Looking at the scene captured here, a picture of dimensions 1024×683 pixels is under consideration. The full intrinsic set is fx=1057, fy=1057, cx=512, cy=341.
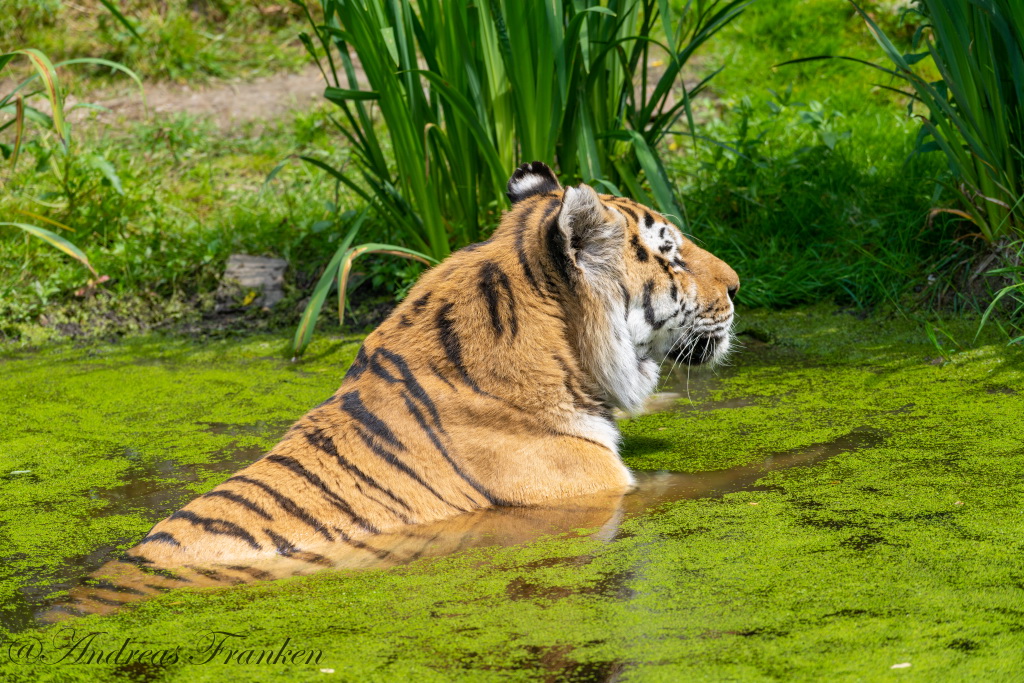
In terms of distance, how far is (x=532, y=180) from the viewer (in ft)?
12.0

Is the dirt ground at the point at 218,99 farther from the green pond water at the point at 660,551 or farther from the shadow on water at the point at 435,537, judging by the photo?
the shadow on water at the point at 435,537

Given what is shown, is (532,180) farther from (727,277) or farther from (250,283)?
(250,283)

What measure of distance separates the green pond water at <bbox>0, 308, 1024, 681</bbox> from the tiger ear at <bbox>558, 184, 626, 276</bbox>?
733 millimetres

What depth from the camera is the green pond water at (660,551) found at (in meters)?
2.18

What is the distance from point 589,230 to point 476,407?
637 mm

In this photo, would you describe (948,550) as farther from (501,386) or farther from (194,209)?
(194,209)

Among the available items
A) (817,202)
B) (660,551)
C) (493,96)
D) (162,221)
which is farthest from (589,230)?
(162,221)

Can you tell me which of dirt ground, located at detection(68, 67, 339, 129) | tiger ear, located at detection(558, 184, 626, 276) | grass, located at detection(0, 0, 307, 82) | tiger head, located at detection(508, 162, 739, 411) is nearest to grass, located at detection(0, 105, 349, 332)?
dirt ground, located at detection(68, 67, 339, 129)

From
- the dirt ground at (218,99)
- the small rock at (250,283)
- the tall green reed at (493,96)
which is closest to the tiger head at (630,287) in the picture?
the tall green reed at (493,96)

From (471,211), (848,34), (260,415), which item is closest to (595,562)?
(260,415)

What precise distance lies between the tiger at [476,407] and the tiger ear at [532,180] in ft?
0.71

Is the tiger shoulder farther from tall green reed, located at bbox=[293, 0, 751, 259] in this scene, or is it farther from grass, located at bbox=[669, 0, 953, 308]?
grass, located at bbox=[669, 0, 953, 308]

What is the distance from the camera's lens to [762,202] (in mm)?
5656

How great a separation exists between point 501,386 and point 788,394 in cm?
152
